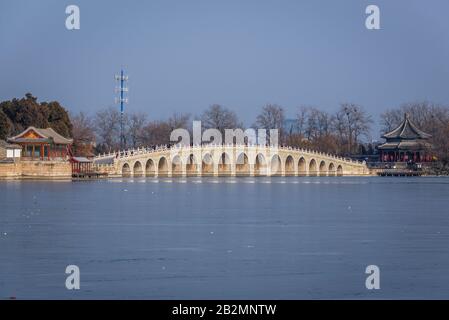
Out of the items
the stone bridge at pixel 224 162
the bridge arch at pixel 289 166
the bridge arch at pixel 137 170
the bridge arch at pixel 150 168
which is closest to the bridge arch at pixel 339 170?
the stone bridge at pixel 224 162

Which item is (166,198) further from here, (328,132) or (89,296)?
(328,132)

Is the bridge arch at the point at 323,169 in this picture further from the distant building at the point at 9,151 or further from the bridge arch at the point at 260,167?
the distant building at the point at 9,151

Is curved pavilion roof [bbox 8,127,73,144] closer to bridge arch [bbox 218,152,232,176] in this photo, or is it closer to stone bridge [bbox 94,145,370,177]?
stone bridge [bbox 94,145,370,177]

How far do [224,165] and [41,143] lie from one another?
28.2 m

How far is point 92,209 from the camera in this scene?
40.2 m

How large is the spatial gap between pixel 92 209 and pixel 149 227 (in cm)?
885

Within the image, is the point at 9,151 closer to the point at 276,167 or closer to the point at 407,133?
the point at 276,167

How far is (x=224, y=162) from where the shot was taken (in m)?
98.8

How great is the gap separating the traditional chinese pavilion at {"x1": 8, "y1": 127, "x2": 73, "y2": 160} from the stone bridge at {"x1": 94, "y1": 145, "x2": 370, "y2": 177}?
31.3 ft

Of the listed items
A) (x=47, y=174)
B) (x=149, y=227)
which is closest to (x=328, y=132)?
(x=47, y=174)

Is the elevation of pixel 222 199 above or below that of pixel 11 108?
below

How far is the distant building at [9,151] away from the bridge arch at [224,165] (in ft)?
87.1

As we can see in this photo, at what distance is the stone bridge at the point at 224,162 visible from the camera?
88500 millimetres

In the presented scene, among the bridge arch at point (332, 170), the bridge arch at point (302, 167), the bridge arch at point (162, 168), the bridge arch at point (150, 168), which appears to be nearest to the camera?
the bridge arch at point (150, 168)
